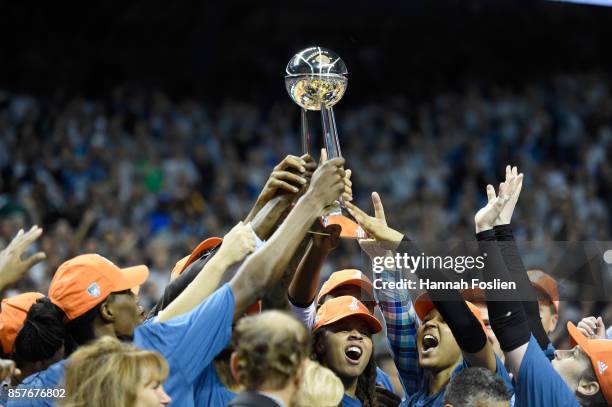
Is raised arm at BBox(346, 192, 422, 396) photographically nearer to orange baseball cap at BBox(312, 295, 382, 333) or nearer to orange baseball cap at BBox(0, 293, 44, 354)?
orange baseball cap at BBox(312, 295, 382, 333)

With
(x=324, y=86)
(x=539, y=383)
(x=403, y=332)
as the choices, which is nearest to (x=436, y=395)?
(x=403, y=332)

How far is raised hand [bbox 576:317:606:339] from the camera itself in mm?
4402

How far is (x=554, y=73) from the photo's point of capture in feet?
49.0

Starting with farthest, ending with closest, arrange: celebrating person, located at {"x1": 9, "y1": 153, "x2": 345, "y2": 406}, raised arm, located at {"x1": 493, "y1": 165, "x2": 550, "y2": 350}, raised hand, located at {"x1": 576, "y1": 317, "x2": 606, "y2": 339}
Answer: raised hand, located at {"x1": 576, "y1": 317, "x2": 606, "y2": 339} → raised arm, located at {"x1": 493, "y1": 165, "x2": 550, "y2": 350} → celebrating person, located at {"x1": 9, "y1": 153, "x2": 345, "y2": 406}

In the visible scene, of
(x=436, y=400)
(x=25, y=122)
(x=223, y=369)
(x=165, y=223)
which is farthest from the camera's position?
(x=25, y=122)

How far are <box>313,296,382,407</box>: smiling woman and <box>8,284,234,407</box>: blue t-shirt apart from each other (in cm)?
91

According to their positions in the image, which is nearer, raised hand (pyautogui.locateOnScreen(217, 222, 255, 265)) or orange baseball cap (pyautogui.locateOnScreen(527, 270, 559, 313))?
raised hand (pyautogui.locateOnScreen(217, 222, 255, 265))

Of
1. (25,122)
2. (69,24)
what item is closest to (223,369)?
(25,122)

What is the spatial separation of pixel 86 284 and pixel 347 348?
1.07 metres

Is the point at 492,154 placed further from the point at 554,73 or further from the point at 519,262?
the point at 519,262

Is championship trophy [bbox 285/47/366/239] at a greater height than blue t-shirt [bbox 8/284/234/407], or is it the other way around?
championship trophy [bbox 285/47/366/239]

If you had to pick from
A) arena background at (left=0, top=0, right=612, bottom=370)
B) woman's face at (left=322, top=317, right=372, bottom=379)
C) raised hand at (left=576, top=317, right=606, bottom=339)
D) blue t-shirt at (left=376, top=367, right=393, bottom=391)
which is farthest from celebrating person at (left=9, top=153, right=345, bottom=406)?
arena background at (left=0, top=0, right=612, bottom=370)

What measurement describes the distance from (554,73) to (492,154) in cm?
220

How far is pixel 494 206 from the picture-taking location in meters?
3.56
